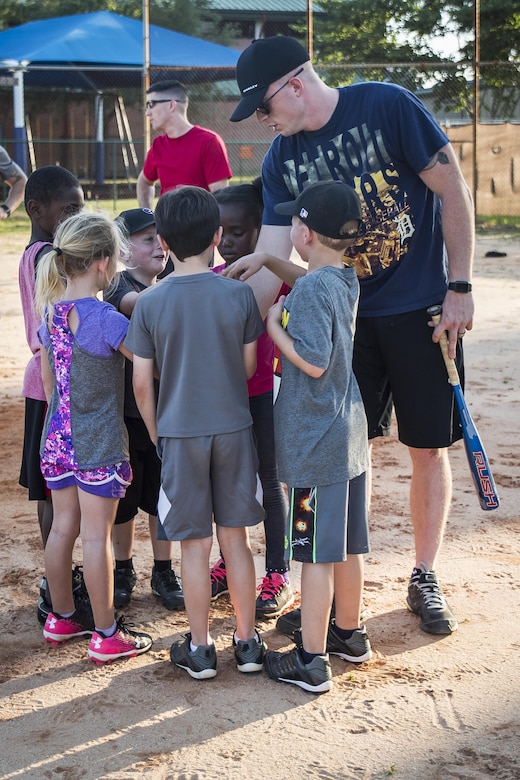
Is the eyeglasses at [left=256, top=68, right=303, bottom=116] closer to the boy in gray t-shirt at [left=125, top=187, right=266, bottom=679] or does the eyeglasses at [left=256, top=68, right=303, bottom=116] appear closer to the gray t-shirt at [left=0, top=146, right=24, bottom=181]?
the boy in gray t-shirt at [left=125, top=187, right=266, bottom=679]

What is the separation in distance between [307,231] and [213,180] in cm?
327

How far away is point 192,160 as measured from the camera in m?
6.21

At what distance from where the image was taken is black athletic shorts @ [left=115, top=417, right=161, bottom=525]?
3662 mm

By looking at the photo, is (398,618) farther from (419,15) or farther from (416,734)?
(419,15)

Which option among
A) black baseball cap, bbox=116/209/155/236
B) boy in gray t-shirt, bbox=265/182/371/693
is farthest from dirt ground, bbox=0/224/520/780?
black baseball cap, bbox=116/209/155/236

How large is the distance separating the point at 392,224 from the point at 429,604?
143 centimetres

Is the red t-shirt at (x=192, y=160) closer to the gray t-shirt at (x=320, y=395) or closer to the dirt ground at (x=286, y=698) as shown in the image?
the dirt ground at (x=286, y=698)

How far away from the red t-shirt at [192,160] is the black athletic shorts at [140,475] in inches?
114

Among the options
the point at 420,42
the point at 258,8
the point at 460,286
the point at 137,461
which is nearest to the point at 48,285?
the point at 137,461

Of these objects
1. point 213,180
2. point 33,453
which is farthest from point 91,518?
point 213,180

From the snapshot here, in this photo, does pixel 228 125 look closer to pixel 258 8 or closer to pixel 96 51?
pixel 96 51

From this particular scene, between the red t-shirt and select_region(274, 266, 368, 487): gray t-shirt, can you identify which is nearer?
select_region(274, 266, 368, 487): gray t-shirt

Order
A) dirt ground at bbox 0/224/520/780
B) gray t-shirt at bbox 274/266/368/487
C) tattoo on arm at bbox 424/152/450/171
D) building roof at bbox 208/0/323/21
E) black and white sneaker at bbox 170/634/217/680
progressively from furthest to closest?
building roof at bbox 208/0/323/21 < tattoo on arm at bbox 424/152/450/171 < black and white sneaker at bbox 170/634/217/680 < gray t-shirt at bbox 274/266/368/487 < dirt ground at bbox 0/224/520/780

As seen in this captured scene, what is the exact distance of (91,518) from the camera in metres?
3.24
